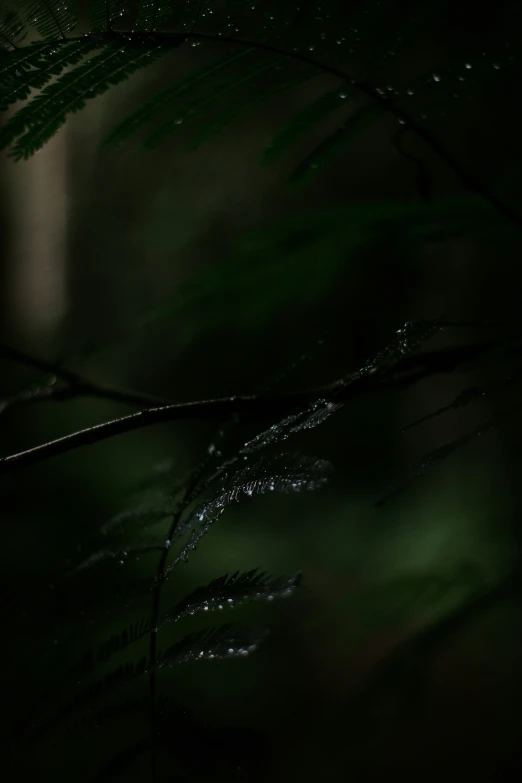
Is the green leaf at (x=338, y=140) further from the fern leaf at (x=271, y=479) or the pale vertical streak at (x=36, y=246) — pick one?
the pale vertical streak at (x=36, y=246)

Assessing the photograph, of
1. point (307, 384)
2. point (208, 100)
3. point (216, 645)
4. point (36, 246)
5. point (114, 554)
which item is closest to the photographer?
point (216, 645)

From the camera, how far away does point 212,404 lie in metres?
0.51

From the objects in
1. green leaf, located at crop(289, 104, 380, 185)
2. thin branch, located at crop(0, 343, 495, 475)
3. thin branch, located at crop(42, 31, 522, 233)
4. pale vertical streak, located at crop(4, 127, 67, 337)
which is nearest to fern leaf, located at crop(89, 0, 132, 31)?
thin branch, located at crop(42, 31, 522, 233)

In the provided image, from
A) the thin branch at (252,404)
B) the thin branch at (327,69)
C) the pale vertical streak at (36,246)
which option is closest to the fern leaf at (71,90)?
the thin branch at (327,69)

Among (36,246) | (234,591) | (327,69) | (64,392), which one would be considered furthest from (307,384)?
(234,591)

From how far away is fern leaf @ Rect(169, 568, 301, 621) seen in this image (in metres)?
0.41

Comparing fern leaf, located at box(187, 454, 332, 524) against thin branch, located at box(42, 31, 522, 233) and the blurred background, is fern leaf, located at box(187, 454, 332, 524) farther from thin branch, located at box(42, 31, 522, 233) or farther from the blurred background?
thin branch, located at box(42, 31, 522, 233)

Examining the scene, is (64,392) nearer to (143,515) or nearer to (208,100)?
(143,515)

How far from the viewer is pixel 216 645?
42cm

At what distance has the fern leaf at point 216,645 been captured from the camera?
40 cm

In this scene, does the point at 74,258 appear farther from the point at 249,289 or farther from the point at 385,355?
the point at 385,355

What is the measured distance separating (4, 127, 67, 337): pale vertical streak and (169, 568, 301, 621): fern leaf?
2823 millimetres

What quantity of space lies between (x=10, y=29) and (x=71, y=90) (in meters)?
0.06

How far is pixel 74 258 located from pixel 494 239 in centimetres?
280
